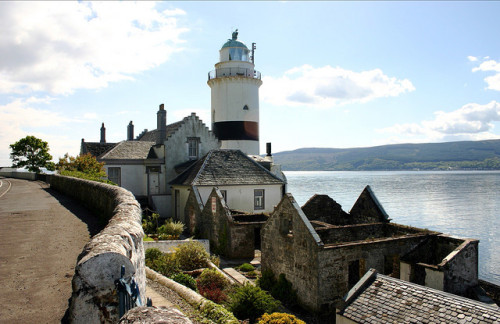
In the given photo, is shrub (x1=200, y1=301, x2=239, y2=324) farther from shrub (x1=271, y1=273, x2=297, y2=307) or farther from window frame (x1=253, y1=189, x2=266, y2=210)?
window frame (x1=253, y1=189, x2=266, y2=210)

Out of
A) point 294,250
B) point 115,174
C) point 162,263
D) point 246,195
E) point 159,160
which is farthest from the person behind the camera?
point 159,160

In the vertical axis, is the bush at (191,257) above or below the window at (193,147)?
below

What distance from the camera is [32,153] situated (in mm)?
61906

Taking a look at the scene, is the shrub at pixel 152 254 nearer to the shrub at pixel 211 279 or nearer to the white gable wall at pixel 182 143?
the shrub at pixel 211 279

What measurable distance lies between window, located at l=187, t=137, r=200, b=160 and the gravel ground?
2694 centimetres

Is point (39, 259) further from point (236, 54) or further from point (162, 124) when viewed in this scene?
point (236, 54)

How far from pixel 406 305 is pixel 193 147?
2768 cm

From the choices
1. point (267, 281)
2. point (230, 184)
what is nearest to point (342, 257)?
point (267, 281)

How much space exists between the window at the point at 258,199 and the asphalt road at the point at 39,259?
19.2m

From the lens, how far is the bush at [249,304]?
46.9 feet

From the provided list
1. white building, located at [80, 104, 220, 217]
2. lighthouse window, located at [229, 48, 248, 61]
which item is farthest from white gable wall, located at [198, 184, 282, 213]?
lighthouse window, located at [229, 48, 248, 61]

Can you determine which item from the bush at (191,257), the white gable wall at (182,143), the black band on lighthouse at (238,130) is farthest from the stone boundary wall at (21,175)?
the bush at (191,257)

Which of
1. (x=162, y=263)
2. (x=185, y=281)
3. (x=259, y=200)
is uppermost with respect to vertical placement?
(x=259, y=200)

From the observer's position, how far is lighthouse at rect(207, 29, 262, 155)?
4512 cm
